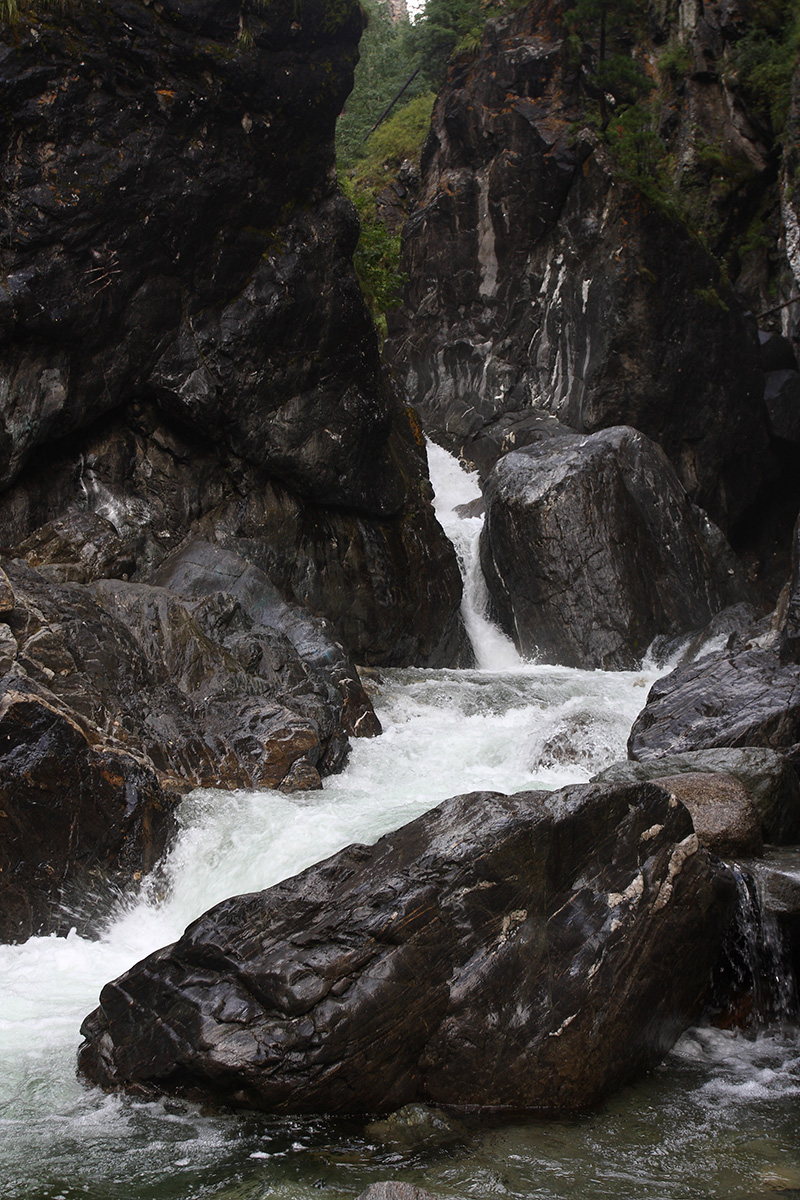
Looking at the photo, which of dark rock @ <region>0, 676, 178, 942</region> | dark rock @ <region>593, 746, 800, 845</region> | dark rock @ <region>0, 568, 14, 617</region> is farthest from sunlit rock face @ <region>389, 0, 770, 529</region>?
dark rock @ <region>0, 676, 178, 942</region>

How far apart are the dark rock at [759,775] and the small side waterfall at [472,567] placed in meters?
9.04

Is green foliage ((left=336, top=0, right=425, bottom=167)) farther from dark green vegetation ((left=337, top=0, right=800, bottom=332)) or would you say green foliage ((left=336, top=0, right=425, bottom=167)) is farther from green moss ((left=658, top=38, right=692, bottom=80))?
green moss ((left=658, top=38, right=692, bottom=80))

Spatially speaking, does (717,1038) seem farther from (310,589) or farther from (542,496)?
(542,496)

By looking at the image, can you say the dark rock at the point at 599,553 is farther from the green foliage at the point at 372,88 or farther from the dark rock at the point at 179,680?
the green foliage at the point at 372,88

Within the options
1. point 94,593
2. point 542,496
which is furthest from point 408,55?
point 94,593

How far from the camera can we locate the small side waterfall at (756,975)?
18.9 feet

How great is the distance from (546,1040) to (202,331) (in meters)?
12.6

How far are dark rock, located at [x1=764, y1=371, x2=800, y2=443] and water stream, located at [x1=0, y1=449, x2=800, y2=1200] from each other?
19.5 metres

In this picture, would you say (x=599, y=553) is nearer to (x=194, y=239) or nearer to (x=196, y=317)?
(x=196, y=317)

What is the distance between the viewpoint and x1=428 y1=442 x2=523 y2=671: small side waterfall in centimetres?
1852

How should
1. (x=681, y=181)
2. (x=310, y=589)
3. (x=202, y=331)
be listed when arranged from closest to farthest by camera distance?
(x=202, y=331) → (x=310, y=589) → (x=681, y=181)

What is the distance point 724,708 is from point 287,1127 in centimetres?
738

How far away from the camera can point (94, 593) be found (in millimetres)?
10922

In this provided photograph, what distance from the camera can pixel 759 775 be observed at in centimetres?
782
